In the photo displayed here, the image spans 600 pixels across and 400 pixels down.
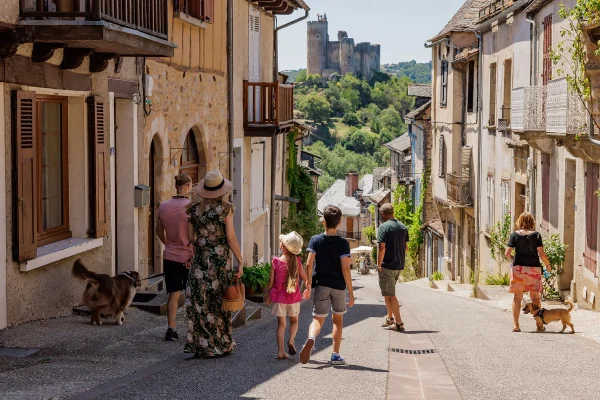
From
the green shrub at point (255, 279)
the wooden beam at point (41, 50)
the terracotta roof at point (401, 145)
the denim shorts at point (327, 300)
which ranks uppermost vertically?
the wooden beam at point (41, 50)

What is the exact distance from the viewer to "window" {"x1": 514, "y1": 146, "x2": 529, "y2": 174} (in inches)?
887

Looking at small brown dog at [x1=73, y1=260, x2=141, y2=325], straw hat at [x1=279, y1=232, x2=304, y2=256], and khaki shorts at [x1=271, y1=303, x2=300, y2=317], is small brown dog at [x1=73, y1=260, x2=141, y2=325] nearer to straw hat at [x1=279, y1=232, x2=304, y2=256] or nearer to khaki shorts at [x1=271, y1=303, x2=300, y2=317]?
khaki shorts at [x1=271, y1=303, x2=300, y2=317]

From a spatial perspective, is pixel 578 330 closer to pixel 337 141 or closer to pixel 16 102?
pixel 16 102

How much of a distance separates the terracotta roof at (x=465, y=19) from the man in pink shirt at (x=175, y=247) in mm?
23652

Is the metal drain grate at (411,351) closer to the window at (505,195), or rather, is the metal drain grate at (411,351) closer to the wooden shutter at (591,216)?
the wooden shutter at (591,216)

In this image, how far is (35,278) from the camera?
9.65 meters

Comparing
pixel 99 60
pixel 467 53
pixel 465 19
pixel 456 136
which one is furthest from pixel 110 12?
pixel 465 19

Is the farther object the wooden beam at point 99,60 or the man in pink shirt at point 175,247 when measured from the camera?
the wooden beam at point 99,60

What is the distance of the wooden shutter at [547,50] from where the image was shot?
1969cm

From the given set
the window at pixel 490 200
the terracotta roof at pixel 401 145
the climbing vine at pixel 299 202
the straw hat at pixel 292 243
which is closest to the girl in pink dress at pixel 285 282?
the straw hat at pixel 292 243

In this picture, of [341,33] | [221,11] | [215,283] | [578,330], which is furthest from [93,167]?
[341,33]

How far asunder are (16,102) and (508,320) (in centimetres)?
784

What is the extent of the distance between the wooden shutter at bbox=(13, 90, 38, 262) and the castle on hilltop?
172848 mm

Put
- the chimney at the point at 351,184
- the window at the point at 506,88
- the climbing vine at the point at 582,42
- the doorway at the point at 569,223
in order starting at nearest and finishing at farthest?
the climbing vine at the point at 582,42 → the doorway at the point at 569,223 → the window at the point at 506,88 → the chimney at the point at 351,184
